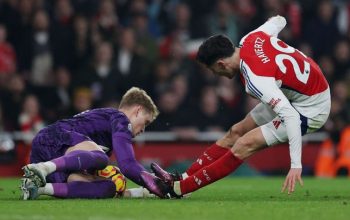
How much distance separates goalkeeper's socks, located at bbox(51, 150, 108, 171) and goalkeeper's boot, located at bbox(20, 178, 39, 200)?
26 cm

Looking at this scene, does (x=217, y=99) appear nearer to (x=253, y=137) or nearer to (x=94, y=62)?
(x=94, y=62)

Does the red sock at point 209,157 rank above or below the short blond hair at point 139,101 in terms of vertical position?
below

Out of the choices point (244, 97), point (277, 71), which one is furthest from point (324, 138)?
point (277, 71)

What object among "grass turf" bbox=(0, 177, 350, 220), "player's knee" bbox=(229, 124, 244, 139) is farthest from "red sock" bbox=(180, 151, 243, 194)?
"player's knee" bbox=(229, 124, 244, 139)

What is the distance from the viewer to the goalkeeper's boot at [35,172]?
8.72m

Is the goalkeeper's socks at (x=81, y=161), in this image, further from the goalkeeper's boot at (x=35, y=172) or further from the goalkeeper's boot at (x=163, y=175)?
the goalkeeper's boot at (x=163, y=175)

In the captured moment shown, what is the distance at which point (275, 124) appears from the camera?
31.6 feet

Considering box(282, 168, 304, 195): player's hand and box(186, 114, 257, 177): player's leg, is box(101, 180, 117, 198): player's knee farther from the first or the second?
box(282, 168, 304, 195): player's hand

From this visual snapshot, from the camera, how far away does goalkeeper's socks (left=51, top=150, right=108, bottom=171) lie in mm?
9023

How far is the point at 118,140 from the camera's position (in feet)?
30.3

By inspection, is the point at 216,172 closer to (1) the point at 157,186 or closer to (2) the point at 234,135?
(1) the point at 157,186

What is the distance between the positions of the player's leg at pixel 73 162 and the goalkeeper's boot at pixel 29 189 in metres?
0.08

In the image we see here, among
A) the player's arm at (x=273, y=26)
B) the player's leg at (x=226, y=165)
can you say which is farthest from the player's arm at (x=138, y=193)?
the player's arm at (x=273, y=26)
